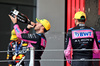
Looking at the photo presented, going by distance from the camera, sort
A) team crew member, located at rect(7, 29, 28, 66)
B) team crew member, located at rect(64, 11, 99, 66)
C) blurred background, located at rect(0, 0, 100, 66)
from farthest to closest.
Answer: blurred background, located at rect(0, 0, 100, 66) → team crew member, located at rect(7, 29, 28, 66) → team crew member, located at rect(64, 11, 99, 66)

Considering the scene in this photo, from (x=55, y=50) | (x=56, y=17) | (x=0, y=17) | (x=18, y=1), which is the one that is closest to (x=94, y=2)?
(x=56, y=17)

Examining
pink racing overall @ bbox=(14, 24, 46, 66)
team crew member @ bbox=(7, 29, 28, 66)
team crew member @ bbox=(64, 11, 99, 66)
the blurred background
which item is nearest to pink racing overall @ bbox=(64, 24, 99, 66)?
team crew member @ bbox=(64, 11, 99, 66)

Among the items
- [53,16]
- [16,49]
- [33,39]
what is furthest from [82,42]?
[53,16]

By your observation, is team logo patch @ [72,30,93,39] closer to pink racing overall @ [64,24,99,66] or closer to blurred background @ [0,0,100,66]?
pink racing overall @ [64,24,99,66]

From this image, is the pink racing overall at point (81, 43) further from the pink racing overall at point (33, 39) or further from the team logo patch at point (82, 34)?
the pink racing overall at point (33, 39)

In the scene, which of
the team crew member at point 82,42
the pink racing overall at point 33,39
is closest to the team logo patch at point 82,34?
the team crew member at point 82,42

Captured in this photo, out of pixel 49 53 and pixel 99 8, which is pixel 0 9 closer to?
pixel 49 53

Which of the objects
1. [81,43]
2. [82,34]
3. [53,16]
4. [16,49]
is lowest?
[16,49]

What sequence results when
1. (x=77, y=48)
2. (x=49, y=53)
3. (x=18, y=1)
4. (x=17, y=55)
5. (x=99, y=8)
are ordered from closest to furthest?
1. (x=77, y=48)
2. (x=17, y=55)
3. (x=99, y=8)
4. (x=49, y=53)
5. (x=18, y=1)

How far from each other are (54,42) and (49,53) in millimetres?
266

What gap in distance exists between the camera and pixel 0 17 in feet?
19.4

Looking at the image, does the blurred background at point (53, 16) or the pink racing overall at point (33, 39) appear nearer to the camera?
the pink racing overall at point (33, 39)

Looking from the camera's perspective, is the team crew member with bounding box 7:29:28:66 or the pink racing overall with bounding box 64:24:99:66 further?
the team crew member with bounding box 7:29:28:66

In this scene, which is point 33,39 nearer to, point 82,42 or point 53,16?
point 82,42
